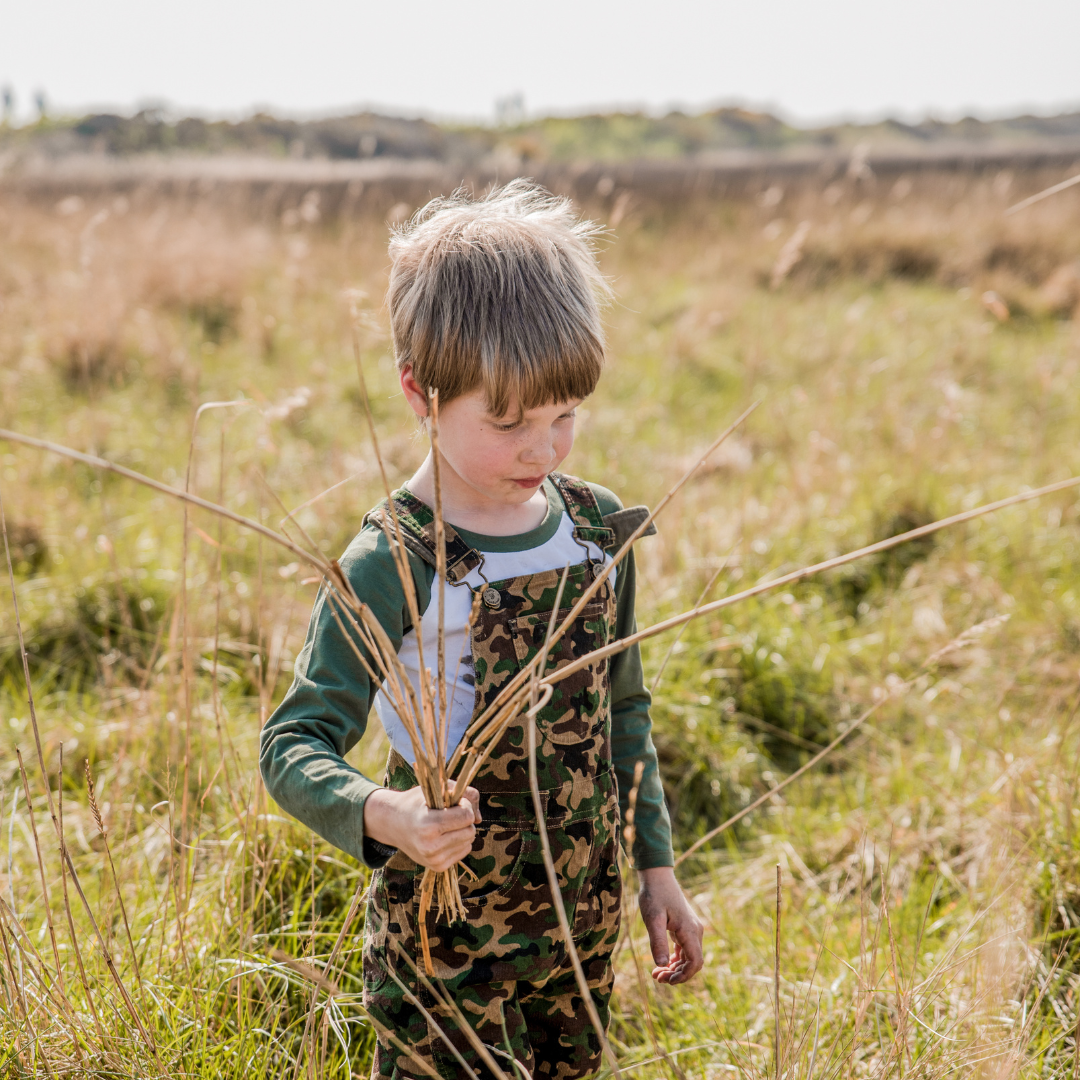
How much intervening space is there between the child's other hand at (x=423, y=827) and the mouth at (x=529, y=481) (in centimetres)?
44

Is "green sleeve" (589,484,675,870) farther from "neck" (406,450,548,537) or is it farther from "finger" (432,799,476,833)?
"finger" (432,799,476,833)

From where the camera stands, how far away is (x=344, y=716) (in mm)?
1132

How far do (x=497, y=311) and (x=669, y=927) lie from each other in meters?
0.98

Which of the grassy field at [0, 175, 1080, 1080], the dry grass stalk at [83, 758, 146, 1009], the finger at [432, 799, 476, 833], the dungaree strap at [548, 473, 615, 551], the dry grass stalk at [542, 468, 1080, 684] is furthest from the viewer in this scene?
the grassy field at [0, 175, 1080, 1080]

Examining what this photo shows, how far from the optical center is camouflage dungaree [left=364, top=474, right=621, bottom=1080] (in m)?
1.20

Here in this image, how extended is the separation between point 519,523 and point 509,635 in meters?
0.19

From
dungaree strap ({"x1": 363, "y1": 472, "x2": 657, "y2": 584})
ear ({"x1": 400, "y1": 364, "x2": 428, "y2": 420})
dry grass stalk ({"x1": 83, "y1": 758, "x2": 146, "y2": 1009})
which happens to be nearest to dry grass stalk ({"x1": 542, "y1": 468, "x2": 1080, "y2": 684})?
dungaree strap ({"x1": 363, "y1": 472, "x2": 657, "y2": 584})

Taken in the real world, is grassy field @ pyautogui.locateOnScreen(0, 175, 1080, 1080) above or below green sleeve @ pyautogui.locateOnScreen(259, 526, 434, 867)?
below

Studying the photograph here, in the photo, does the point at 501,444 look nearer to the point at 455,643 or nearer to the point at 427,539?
the point at 427,539

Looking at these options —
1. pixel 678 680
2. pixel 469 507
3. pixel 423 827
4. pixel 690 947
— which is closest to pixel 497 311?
pixel 469 507

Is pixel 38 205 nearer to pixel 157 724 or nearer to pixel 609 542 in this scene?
pixel 157 724

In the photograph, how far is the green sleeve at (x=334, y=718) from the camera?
1001 millimetres

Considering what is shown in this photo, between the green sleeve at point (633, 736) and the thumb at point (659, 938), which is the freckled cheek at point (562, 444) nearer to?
the green sleeve at point (633, 736)

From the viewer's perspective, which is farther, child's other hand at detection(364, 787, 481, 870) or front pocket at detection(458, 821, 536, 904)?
front pocket at detection(458, 821, 536, 904)
